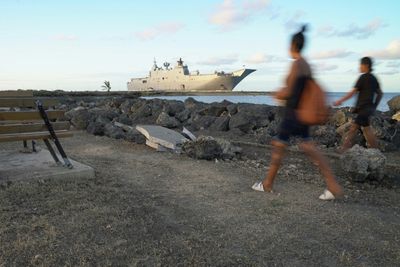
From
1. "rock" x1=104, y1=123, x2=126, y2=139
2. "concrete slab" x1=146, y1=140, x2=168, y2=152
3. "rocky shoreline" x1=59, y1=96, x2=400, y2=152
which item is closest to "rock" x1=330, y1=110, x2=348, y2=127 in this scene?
"rocky shoreline" x1=59, y1=96, x2=400, y2=152

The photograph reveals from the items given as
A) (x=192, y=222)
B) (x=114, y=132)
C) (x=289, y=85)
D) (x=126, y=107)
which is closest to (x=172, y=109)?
(x=126, y=107)

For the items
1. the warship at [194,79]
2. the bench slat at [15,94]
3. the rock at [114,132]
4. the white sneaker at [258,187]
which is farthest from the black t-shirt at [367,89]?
the warship at [194,79]

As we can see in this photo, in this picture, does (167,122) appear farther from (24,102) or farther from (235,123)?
(24,102)

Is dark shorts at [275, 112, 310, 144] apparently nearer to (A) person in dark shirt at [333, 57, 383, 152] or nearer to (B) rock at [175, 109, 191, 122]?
(A) person in dark shirt at [333, 57, 383, 152]

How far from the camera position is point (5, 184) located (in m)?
4.88

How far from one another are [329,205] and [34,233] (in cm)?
289

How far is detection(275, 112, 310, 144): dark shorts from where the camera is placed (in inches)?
183

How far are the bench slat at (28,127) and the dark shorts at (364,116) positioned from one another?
4.45 m

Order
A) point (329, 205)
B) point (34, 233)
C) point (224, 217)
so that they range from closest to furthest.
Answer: point (34, 233) < point (224, 217) < point (329, 205)

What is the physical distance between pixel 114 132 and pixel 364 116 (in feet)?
16.6

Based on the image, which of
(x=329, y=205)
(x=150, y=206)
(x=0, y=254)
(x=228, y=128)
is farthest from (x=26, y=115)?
(x=228, y=128)

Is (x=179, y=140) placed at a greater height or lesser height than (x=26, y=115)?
lesser

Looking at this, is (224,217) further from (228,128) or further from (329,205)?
(228,128)

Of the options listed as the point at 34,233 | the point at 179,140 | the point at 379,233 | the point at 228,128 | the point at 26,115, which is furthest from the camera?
the point at 228,128
